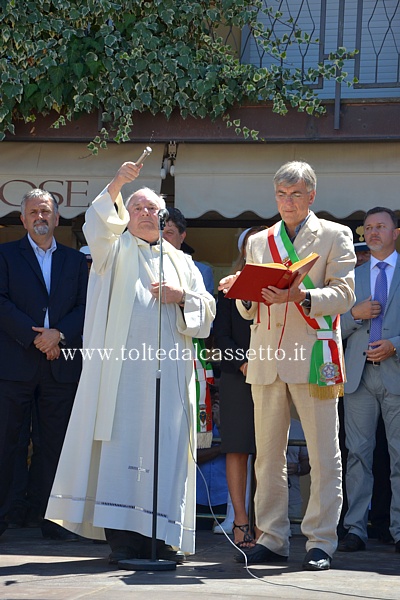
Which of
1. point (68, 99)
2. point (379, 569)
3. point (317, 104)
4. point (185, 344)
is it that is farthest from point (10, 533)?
point (317, 104)

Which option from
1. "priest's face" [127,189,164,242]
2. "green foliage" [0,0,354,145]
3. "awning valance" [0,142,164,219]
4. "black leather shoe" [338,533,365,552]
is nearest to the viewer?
"priest's face" [127,189,164,242]

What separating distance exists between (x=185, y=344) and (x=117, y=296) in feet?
1.66

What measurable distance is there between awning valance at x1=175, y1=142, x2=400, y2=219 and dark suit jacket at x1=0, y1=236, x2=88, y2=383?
1757 millimetres

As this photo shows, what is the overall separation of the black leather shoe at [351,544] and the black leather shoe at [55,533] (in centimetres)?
182

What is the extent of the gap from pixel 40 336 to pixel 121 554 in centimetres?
201

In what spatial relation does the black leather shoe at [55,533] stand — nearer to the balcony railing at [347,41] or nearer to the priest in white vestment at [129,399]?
the priest in white vestment at [129,399]

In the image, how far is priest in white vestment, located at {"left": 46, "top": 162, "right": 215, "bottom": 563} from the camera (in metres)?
5.87

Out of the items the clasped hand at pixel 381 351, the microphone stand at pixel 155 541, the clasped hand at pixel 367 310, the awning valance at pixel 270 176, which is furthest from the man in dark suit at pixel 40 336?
the clasped hand at pixel 381 351

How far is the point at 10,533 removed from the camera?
7.69 meters

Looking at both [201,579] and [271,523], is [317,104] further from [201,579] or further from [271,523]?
[201,579]

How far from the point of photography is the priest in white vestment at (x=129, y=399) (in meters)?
5.87

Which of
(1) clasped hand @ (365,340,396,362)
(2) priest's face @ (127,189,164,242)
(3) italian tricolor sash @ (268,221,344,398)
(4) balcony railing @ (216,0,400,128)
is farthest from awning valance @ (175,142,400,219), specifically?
(3) italian tricolor sash @ (268,221,344,398)

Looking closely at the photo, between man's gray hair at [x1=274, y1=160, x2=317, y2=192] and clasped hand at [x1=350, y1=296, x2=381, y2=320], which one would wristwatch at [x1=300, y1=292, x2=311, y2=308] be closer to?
man's gray hair at [x1=274, y1=160, x2=317, y2=192]

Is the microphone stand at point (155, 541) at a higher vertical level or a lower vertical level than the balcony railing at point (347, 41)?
lower
